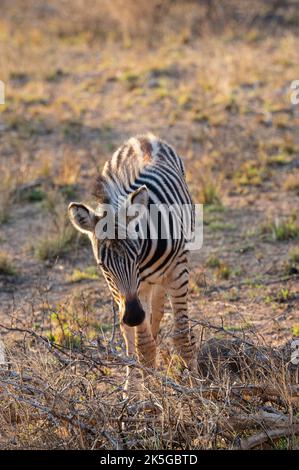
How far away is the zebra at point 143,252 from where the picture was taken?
555 cm

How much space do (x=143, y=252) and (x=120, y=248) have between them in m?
0.35

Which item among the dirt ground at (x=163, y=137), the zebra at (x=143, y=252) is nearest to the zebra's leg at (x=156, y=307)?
the zebra at (x=143, y=252)

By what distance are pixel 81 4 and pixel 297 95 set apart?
29.3 ft

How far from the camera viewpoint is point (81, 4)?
21.1 m

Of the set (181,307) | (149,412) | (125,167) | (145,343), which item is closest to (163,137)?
(125,167)

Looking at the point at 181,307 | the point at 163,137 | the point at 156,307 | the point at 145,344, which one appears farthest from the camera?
the point at 163,137

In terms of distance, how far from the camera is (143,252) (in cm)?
587

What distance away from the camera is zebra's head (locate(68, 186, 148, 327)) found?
5527 mm

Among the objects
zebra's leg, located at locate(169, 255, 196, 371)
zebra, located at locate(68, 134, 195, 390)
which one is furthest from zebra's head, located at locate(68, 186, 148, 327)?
zebra's leg, located at locate(169, 255, 196, 371)

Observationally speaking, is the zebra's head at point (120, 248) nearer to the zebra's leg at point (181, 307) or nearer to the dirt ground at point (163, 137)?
the dirt ground at point (163, 137)

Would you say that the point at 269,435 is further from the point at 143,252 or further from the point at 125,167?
the point at 125,167

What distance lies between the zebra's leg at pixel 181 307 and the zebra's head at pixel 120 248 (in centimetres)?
89
